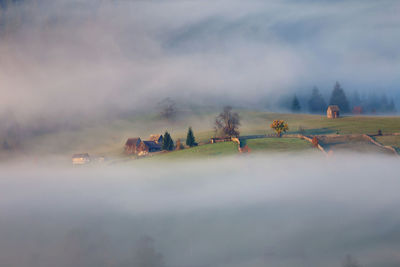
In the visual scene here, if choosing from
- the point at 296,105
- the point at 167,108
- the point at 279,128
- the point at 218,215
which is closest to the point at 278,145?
the point at 279,128

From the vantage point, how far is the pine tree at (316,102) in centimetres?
16179

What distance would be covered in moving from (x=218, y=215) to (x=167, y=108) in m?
58.5

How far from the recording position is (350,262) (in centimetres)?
7875

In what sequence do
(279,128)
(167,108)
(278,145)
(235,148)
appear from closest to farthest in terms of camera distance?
(235,148) < (278,145) < (279,128) < (167,108)

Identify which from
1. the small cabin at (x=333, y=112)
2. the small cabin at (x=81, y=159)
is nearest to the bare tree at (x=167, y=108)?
the small cabin at (x=81, y=159)

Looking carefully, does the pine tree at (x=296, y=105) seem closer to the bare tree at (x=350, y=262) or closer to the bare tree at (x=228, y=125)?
the bare tree at (x=228, y=125)

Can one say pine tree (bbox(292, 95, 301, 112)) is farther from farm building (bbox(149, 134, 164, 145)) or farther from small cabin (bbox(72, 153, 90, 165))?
small cabin (bbox(72, 153, 90, 165))

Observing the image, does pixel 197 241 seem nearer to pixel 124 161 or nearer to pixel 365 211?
pixel 124 161

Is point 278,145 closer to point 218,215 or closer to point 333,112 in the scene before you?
point 218,215

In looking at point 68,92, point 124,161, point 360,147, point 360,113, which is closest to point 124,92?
point 68,92

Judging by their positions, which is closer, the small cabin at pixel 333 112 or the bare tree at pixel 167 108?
the small cabin at pixel 333 112

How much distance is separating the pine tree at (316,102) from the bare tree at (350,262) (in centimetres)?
8469

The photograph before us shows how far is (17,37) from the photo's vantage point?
192625mm

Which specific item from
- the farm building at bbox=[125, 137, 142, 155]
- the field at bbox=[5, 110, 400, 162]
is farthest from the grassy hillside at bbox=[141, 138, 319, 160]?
the farm building at bbox=[125, 137, 142, 155]
